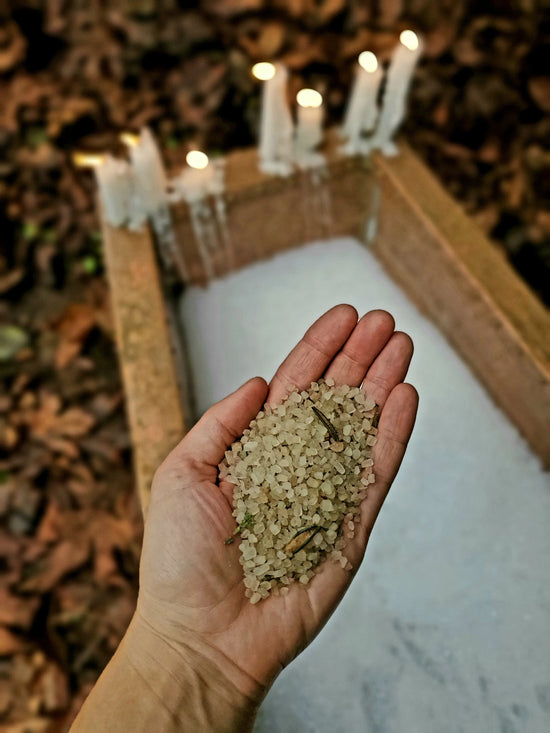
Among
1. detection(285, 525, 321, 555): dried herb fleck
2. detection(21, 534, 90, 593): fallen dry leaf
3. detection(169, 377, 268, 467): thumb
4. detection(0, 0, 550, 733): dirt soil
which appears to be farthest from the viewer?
detection(0, 0, 550, 733): dirt soil

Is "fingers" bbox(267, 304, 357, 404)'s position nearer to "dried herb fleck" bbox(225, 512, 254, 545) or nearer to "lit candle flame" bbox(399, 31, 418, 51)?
"dried herb fleck" bbox(225, 512, 254, 545)

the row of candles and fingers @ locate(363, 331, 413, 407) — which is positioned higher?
the row of candles

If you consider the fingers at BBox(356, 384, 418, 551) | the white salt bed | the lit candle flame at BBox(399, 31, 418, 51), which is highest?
the lit candle flame at BBox(399, 31, 418, 51)

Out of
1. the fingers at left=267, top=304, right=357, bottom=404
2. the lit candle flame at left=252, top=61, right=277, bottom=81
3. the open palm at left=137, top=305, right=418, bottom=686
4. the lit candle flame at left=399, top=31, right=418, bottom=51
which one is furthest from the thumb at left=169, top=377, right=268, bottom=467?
the lit candle flame at left=399, top=31, right=418, bottom=51

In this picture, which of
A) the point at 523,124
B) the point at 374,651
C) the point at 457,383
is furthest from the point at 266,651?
the point at 523,124

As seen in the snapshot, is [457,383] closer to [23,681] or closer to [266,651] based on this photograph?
[266,651]

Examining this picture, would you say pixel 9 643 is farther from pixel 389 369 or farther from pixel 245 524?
pixel 389 369

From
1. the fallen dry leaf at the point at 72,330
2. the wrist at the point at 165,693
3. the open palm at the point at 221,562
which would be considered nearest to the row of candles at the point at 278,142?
the fallen dry leaf at the point at 72,330

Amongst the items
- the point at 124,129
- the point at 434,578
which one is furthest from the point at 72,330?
the point at 434,578

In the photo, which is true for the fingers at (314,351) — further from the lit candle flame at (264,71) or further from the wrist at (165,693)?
the lit candle flame at (264,71)
